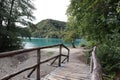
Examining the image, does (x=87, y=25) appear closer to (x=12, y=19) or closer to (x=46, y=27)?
(x=12, y=19)

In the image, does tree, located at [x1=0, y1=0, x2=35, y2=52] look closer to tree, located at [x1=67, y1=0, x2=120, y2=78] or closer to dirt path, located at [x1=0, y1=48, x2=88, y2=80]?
dirt path, located at [x1=0, y1=48, x2=88, y2=80]

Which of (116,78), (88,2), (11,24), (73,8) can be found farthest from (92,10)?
(11,24)

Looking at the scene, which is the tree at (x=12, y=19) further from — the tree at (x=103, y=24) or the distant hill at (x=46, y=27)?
the distant hill at (x=46, y=27)

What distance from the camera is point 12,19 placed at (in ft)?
50.4

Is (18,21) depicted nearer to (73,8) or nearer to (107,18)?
(73,8)

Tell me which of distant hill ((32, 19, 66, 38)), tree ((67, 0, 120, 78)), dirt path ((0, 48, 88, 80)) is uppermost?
distant hill ((32, 19, 66, 38))

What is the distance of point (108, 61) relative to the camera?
666 cm

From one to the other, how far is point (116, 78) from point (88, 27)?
4124 mm

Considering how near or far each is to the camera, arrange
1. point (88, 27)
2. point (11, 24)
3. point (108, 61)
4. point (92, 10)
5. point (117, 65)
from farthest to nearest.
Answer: point (11, 24)
point (88, 27)
point (92, 10)
point (108, 61)
point (117, 65)

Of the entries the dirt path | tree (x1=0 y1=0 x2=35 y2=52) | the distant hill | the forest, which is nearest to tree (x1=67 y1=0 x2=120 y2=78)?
the forest

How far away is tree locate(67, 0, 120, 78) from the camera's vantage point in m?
6.30

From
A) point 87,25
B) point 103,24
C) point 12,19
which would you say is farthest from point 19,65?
point 12,19

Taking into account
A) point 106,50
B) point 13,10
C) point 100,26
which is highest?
point 13,10

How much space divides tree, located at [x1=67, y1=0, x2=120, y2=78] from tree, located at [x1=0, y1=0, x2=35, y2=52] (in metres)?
7.66
